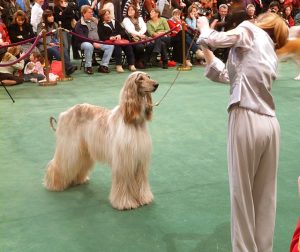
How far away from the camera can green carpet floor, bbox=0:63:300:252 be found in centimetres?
329

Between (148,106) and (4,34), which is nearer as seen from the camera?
(148,106)

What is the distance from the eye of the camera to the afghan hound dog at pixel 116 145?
139 inches

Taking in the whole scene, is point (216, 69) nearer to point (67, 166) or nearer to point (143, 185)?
point (143, 185)

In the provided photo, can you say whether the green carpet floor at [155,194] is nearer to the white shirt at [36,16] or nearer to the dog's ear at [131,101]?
the dog's ear at [131,101]

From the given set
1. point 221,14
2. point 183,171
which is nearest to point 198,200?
point 183,171

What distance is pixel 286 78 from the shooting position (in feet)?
29.6

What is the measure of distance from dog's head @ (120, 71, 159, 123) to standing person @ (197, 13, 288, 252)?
2.91 ft

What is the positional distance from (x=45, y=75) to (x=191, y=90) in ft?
10.2

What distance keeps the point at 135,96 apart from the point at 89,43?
6863 mm

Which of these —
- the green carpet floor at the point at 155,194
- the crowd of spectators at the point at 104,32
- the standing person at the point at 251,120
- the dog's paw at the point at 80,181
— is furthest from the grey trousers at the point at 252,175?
the crowd of spectators at the point at 104,32

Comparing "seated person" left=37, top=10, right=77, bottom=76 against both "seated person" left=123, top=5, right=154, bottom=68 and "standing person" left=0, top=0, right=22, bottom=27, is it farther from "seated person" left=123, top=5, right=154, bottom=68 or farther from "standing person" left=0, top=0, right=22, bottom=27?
"seated person" left=123, top=5, right=154, bottom=68

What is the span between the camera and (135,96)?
349 cm

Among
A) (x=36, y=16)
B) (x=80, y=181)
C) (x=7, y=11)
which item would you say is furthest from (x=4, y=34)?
(x=80, y=181)

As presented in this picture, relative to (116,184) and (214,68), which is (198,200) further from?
(214,68)
